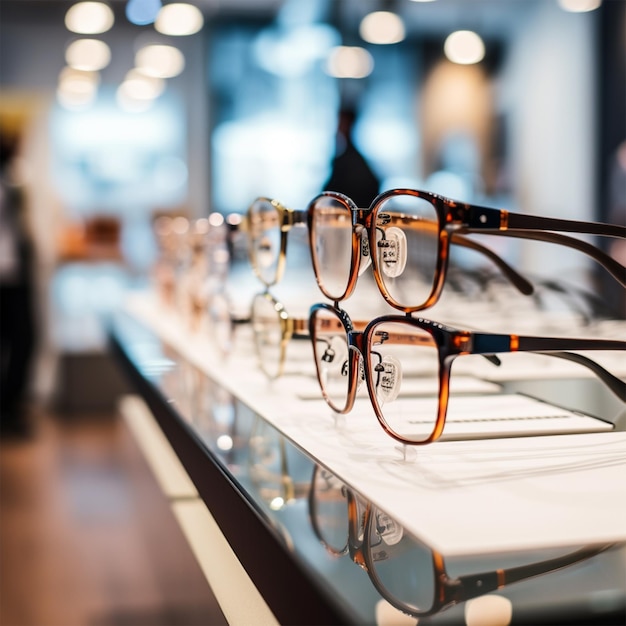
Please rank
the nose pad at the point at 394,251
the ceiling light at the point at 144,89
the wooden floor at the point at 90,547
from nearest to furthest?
the nose pad at the point at 394,251 < the wooden floor at the point at 90,547 < the ceiling light at the point at 144,89

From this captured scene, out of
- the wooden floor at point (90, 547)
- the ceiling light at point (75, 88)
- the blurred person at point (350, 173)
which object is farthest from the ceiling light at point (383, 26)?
the wooden floor at point (90, 547)

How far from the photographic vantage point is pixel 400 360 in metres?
0.67

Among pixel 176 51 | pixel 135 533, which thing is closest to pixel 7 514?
pixel 135 533

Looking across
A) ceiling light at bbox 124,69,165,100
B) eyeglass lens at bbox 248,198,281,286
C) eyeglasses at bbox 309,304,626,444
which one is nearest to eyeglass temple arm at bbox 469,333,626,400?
eyeglasses at bbox 309,304,626,444

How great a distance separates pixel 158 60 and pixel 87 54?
0.36m

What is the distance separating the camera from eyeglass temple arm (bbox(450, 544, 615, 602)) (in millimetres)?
361

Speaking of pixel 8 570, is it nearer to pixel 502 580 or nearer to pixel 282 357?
pixel 282 357

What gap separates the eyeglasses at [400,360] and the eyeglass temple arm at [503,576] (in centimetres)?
14

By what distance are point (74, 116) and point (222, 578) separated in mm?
4507

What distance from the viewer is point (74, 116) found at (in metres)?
4.86

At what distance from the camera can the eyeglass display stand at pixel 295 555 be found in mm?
342

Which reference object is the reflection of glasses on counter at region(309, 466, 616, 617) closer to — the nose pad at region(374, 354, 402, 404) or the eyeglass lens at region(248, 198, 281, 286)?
the nose pad at region(374, 354, 402, 404)

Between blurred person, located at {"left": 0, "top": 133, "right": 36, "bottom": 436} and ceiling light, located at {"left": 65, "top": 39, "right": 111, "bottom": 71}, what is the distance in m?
0.56

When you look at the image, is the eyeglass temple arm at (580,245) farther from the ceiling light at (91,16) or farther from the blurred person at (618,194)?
the blurred person at (618,194)
